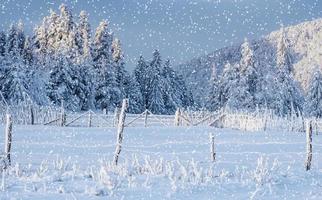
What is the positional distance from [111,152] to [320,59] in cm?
15873

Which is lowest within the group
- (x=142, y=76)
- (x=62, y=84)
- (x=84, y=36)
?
(x=62, y=84)

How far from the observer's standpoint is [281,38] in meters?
69.5

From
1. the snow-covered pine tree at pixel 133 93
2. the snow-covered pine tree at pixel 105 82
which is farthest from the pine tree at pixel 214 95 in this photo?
the snow-covered pine tree at pixel 105 82

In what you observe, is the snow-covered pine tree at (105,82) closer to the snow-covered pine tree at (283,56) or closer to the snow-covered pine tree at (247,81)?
the snow-covered pine tree at (247,81)

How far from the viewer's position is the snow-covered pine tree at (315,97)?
68.3 meters

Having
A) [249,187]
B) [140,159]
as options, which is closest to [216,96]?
[140,159]

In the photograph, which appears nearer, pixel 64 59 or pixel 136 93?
pixel 64 59

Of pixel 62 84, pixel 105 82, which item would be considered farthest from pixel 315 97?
pixel 62 84

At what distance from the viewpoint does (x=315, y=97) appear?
68.8 m

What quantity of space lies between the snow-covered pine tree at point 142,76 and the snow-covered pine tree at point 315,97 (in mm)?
21181

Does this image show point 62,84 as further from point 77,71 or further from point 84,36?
point 84,36

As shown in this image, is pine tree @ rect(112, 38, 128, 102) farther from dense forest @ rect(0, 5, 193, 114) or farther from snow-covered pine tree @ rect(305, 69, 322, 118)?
snow-covered pine tree @ rect(305, 69, 322, 118)

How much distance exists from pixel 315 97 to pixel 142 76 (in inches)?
902

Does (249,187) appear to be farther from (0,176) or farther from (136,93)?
(136,93)
